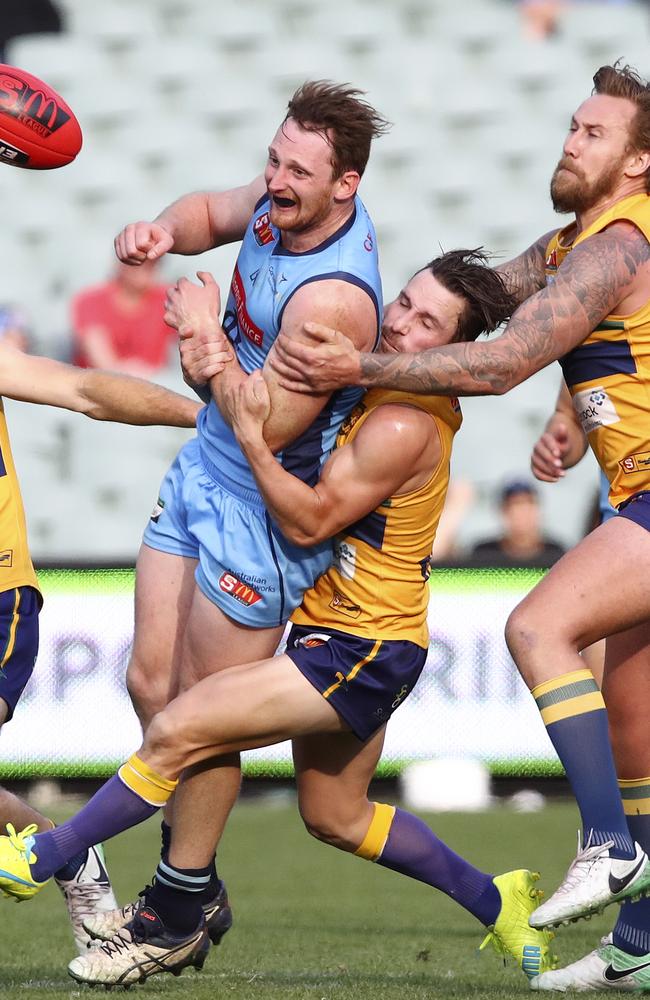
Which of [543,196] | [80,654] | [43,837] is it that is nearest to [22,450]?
[80,654]

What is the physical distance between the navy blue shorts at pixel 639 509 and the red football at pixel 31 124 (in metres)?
2.04

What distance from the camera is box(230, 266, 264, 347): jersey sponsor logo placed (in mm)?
4611

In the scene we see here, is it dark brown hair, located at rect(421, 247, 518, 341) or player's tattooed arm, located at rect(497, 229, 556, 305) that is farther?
player's tattooed arm, located at rect(497, 229, 556, 305)

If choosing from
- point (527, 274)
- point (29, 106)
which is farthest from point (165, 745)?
point (29, 106)

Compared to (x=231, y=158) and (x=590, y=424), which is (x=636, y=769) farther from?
(x=231, y=158)

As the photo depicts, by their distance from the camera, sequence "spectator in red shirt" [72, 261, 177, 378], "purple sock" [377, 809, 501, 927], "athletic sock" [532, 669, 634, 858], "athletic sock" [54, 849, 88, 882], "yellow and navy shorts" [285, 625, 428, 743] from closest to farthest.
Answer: "athletic sock" [532, 669, 634, 858] → "yellow and navy shorts" [285, 625, 428, 743] → "purple sock" [377, 809, 501, 927] → "athletic sock" [54, 849, 88, 882] → "spectator in red shirt" [72, 261, 177, 378]

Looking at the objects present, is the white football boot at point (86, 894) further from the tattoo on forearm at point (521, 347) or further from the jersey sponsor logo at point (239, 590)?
the tattoo on forearm at point (521, 347)

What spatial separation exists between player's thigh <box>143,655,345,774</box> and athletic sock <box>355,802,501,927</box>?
0.57m

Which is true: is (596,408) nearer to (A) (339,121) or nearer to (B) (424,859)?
(A) (339,121)

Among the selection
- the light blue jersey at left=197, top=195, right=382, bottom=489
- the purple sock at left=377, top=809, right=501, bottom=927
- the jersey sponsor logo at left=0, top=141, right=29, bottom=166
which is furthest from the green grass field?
the jersey sponsor logo at left=0, top=141, right=29, bottom=166

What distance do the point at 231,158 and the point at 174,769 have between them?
26.6ft

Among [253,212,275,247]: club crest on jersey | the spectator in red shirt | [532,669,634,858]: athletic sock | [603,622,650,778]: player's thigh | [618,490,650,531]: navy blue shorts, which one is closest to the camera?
[532,669,634,858]: athletic sock

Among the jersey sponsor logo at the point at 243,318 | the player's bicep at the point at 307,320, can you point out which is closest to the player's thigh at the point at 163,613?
the player's bicep at the point at 307,320

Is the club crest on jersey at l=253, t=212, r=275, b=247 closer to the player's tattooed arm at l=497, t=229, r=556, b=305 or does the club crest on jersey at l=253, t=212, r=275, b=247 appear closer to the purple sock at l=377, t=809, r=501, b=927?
the player's tattooed arm at l=497, t=229, r=556, b=305
